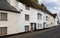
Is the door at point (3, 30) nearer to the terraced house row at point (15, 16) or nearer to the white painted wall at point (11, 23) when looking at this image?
the terraced house row at point (15, 16)

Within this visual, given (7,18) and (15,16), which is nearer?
(7,18)

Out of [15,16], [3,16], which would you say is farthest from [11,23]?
[3,16]

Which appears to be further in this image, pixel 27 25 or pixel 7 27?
pixel 27 25

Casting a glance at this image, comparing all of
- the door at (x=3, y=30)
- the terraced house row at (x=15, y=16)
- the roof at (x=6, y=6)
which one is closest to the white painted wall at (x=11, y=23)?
the terraced house row at (x=15, y=16)

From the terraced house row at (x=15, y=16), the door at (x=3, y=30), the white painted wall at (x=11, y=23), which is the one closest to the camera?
the door at (x=3, y=30)

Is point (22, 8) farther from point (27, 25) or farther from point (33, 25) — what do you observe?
point (33, 25)

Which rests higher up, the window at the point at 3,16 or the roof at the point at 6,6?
the roof at the point at 6,6

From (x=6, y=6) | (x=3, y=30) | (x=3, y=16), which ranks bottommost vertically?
(x=3, y=30)

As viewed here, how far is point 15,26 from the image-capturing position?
33.9 meters

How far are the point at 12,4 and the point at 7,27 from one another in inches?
194

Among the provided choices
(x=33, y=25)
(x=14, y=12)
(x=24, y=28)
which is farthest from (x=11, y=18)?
(x=33, y=25)

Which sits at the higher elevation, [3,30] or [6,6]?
[6,6]

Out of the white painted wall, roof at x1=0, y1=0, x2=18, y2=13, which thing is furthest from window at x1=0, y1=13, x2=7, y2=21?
roof at x1=0, y1=0, x2=18, y2=13

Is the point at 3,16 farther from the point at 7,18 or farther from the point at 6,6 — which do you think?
the point at 6,6
